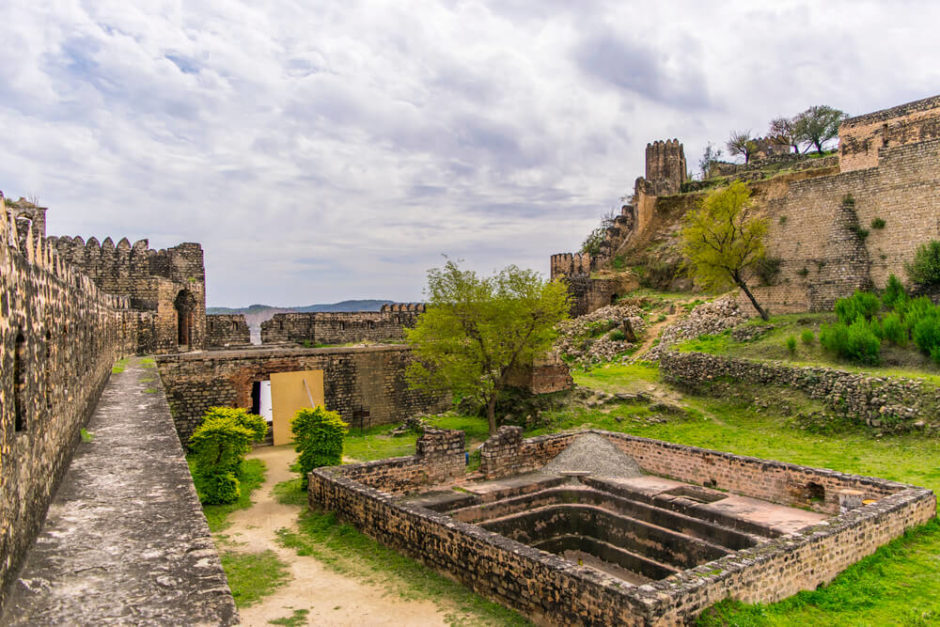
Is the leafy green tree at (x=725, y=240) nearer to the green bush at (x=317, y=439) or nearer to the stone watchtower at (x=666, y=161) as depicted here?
the green bush at (x=317, y=439)

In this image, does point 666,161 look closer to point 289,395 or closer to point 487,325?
point 487,325

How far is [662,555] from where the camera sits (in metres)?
11.9

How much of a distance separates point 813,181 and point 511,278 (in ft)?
40.6

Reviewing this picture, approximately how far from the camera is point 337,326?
2958 centimetres

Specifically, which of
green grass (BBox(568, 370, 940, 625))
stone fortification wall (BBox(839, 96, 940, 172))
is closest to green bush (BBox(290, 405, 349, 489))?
green grass (BBox(568, 370, 940, 625))

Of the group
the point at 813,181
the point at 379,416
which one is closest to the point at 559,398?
the point at 379,416

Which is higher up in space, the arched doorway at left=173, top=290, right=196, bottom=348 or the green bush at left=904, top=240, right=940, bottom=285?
the green bush at left=904, top=240, right=940, bottom=285

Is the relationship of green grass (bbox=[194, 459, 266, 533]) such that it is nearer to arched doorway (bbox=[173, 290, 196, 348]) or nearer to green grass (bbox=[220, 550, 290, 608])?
green grass (bbox=[220, 550, 290, 608])

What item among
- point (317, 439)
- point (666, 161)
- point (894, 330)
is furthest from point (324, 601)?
point (666, 161)

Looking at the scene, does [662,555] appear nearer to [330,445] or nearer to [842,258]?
[330,445]

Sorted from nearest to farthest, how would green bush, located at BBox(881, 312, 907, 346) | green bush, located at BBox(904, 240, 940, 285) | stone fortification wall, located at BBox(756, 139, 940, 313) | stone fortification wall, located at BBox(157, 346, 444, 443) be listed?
1. green bush, located at BBox(881, 312, 907, 346)
2. stone fortification wall, located at BBox(157, 346, 444, 443)
3. green bush, located at BBox(904, 240, 940, 285)
4. stone fortification wall, located at BBox(756, 139, 940, 313)

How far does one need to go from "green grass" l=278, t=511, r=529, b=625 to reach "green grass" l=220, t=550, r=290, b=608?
1.97ft

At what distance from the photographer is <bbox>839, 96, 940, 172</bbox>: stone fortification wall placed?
24.2 meters

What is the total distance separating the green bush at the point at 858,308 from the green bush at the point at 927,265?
1.25 meters
